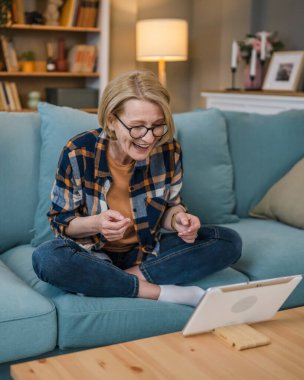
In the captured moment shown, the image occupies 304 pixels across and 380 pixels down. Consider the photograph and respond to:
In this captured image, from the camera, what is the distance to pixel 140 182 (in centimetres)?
193

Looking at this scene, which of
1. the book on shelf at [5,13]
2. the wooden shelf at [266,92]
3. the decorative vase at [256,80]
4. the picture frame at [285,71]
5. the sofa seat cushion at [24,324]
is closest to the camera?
the sofa seat cushion at [24,324]

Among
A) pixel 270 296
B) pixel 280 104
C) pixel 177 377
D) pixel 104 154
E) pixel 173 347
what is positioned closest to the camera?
pixel 177 377

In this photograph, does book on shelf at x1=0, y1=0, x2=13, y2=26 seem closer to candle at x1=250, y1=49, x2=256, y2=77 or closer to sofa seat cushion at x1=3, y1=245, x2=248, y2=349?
candle at x1=250, y1=49, x2=256, y2=77

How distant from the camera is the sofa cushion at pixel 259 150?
8.52 ft

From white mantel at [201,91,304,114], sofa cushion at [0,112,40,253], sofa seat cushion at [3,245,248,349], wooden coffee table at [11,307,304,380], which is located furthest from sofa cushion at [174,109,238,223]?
white mantel at [201,91,304,114]

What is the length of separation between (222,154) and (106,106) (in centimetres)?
84

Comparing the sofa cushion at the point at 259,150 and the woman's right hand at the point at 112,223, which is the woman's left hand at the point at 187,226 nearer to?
the woman's right hand at the point at 112,223

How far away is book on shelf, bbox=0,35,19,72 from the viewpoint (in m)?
4.56

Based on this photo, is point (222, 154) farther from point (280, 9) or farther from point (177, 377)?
point (280, 9)

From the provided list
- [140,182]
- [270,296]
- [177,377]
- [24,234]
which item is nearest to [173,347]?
[177,377]

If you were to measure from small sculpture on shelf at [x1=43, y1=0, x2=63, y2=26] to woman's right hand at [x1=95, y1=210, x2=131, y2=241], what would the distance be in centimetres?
335

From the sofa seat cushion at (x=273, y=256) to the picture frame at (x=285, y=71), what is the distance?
75.6 inches

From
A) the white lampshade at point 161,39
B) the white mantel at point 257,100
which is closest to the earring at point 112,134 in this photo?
the white mantel at point 257,100

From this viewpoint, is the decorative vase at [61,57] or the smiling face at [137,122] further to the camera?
the decorative vase at [61,57]
